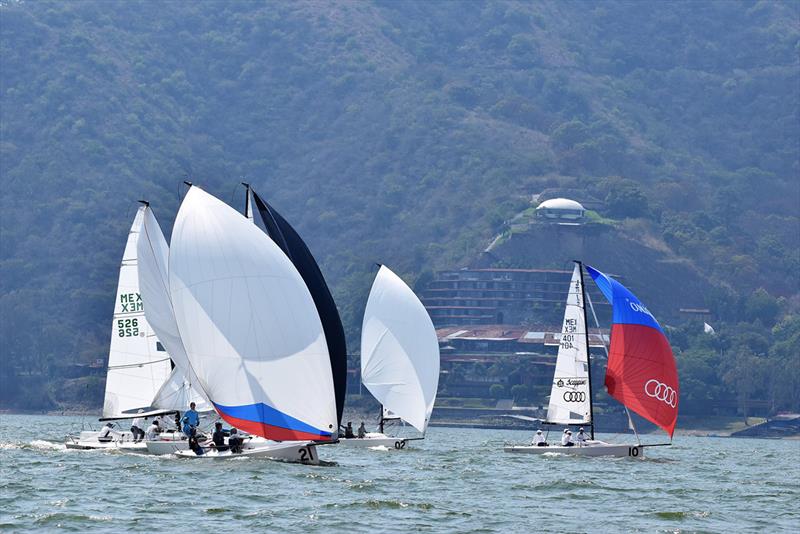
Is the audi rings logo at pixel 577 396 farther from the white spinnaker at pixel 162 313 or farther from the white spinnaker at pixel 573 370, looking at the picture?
the white spinnaker at pixel 162 313

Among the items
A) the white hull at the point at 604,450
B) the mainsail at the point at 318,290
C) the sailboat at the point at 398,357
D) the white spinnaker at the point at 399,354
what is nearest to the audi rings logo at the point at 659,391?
→ the white hull at the point at 604,450

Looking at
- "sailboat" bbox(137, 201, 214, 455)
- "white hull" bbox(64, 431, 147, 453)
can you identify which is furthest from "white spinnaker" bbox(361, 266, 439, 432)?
"white hull" bbox(64, 431, 147, 453)

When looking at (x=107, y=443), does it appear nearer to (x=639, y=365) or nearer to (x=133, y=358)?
(x=133, y=358)

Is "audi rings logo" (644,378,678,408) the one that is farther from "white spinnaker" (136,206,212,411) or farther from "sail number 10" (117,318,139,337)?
"sail number 10" (117,318,139,337)

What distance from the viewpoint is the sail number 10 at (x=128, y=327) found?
181ft

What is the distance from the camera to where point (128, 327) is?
181ft

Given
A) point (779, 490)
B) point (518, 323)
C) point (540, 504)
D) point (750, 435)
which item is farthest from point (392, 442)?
point (518, 323)

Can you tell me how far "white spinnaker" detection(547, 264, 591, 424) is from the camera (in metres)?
61.1

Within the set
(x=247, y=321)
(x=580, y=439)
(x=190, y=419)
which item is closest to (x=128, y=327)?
(x=190, y=419)

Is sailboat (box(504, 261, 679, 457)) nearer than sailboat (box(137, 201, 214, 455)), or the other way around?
sailboat (box(137, 201, 214, 455))

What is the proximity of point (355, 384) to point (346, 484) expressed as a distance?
411 ft

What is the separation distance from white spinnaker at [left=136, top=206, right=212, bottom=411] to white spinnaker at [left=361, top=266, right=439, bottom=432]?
12.2 meters

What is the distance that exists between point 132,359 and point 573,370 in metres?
15.1

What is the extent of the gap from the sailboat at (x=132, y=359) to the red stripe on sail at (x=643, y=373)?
14.1 metres
